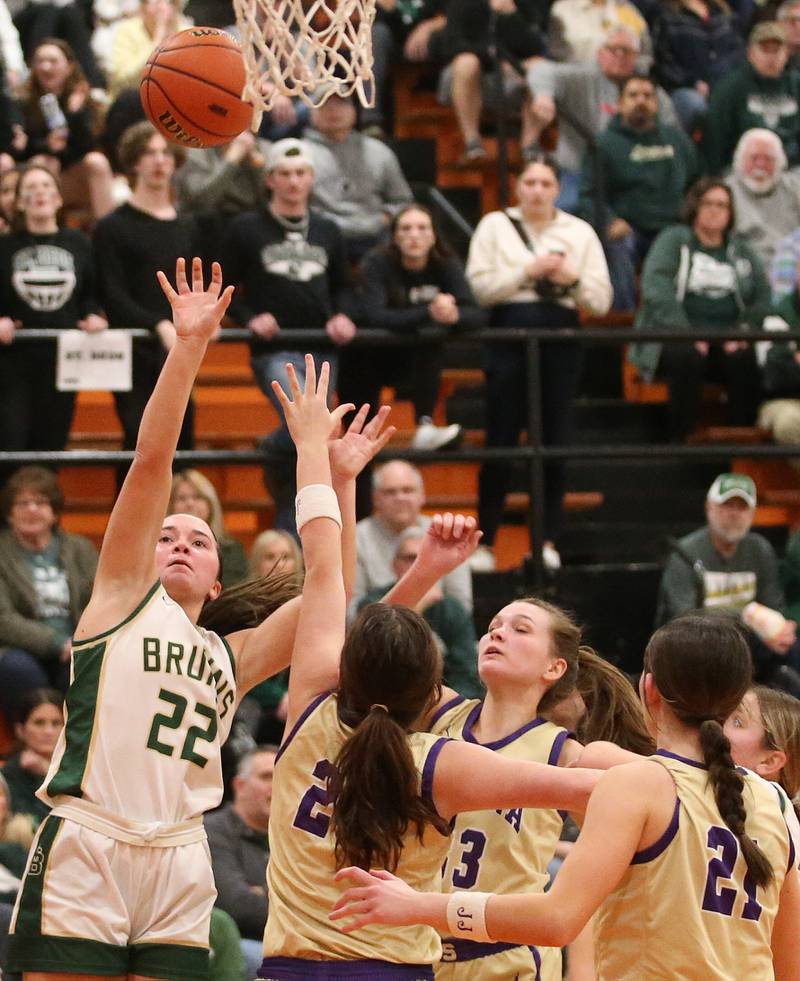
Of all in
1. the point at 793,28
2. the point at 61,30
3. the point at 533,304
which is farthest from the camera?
the point at 793,28

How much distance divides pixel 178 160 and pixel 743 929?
20.8ft

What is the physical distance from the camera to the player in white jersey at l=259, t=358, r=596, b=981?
3242mm

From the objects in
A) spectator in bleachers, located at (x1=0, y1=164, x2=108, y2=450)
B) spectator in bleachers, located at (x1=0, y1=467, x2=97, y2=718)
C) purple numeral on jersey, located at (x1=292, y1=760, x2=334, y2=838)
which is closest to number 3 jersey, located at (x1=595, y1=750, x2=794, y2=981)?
purple numeral on jersey, located at (x1=292, y1=760, x2=334, y2=838)

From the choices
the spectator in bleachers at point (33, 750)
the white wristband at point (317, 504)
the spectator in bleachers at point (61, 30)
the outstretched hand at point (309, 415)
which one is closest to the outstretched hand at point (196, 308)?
the outstretched hand at point (309, 415)

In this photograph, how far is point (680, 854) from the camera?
10.2ft

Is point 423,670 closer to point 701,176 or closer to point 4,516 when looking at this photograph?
point 4,516

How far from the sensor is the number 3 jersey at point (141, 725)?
11.9 ft

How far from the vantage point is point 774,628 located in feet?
23.5

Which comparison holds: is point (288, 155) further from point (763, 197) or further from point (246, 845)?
point (763, 197)

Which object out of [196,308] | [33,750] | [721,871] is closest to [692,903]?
[721,871]

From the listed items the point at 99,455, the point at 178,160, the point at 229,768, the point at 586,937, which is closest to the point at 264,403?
the point at 178,160

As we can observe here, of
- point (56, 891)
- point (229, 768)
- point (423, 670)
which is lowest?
point (229, 768)

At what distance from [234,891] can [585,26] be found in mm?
7236

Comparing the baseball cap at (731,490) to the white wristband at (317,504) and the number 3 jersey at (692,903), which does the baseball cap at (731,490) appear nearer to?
the white wristband at (317,504)
